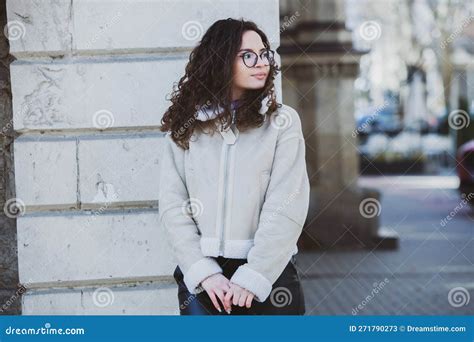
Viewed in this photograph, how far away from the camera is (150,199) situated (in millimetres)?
4078

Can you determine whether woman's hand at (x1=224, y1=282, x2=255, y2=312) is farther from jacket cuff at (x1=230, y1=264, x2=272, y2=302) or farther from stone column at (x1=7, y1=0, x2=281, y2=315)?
stone column at (x1=7, y1=0, x2=281, y2=315)

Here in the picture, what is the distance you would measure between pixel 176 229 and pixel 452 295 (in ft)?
17.4

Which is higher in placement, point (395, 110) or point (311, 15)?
point (311, 15)

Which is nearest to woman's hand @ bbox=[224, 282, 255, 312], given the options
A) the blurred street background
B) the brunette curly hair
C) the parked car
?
the brunette curly hair

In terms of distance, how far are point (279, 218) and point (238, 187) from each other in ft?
0.62

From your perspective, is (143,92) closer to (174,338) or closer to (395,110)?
(174,338)

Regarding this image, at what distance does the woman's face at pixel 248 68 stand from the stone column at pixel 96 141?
106 cm

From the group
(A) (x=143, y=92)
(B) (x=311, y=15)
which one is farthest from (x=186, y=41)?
(B) (x=311, y=15)

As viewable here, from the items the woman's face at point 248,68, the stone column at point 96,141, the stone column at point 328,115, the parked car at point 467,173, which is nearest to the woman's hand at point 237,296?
the woman's face at point 248,68

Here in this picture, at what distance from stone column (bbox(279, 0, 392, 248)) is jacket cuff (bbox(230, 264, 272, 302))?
7.20 meters

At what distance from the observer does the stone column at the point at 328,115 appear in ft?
34.1

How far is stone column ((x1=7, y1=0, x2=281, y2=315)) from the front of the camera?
13.3 ft

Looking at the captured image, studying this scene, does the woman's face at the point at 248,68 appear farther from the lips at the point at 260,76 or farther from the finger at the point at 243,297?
the finger at the point at 243,297

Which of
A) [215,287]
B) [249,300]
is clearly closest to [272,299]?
[249,300]
